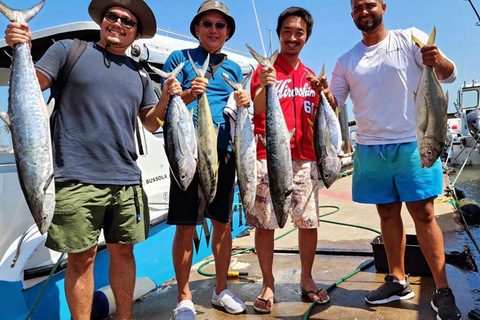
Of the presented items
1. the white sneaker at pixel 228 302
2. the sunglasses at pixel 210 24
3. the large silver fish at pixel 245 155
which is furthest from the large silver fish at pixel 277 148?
the white sneaker at pixel 228 302

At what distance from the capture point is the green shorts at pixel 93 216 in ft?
6.90

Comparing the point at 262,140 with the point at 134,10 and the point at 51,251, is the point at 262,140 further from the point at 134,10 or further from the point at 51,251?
the point at 51,251

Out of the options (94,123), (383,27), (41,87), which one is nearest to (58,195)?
(94,123)

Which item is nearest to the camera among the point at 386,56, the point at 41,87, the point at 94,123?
the point at 41,87

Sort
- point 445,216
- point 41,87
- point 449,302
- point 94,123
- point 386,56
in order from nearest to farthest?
point 41,87
point 94,123
point 449,302
point 386,56
point 445,216

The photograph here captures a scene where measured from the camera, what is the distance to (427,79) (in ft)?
7.46

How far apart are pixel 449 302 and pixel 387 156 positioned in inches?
41.4

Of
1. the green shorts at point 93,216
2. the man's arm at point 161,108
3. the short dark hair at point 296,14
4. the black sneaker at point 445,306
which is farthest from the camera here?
the short dark hair at point 296,14

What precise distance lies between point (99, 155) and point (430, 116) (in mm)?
2068

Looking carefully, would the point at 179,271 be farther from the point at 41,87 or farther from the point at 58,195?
the point at 41,87

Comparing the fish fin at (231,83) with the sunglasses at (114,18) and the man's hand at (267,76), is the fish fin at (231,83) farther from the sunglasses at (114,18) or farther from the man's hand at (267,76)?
the sunglasses at (114,18)

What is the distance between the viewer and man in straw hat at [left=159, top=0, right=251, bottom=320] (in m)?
2.68

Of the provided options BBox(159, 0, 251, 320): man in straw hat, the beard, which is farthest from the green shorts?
the beard

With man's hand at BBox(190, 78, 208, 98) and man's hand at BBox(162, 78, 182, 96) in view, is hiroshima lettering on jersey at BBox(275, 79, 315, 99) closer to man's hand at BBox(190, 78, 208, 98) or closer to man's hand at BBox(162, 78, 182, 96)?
man's hand at BBox(190, 78, 208, 98)
